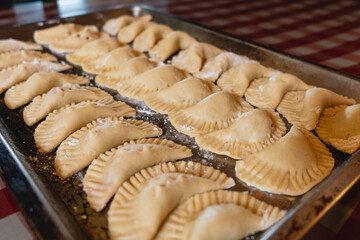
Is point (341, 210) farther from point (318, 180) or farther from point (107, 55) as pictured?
point (107, 55)

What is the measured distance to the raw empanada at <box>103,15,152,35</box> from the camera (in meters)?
2.51

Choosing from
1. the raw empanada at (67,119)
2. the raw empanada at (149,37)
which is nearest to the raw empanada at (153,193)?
the raw empanada at (67,119)

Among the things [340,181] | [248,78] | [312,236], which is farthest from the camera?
[248,78]

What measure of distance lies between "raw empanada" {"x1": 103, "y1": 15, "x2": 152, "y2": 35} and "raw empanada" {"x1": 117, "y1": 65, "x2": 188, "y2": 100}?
90cm

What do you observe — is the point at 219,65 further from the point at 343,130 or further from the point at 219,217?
the point at 219,217

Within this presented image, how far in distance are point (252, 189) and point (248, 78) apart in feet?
2.62

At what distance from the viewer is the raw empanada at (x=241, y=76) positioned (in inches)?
69.0

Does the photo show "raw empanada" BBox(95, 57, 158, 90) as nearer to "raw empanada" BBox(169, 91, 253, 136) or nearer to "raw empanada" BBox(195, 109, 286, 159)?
"raw empanada" BBox(169, 91, 253, 136)

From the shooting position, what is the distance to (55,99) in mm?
1575

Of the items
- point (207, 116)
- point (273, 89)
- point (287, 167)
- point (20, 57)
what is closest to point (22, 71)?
point (20, 57)

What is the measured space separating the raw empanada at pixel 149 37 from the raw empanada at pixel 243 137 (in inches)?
42.5

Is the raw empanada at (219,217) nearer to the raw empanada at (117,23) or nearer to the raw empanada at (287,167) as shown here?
the raw empanada at (287,167)

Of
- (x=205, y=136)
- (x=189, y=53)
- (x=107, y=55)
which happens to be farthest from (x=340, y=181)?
(x=107, y=55)

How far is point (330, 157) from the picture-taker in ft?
4.24
